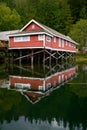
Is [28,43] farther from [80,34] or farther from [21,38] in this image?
[80,34]

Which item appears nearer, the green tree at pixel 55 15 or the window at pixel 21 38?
the window at pixel 21 38

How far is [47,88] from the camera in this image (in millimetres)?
17109

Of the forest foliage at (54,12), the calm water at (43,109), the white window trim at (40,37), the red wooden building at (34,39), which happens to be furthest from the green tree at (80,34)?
the calm water at (43,109)

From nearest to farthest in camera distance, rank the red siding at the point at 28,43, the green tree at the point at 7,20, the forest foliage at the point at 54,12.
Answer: the red siding at the point at 28,43, the green tree at the point at 7,20, the forest foliage at the point at 54,12

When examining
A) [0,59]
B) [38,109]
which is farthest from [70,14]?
[38,109]

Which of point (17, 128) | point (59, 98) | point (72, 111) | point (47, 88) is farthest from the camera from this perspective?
point (47, 88)

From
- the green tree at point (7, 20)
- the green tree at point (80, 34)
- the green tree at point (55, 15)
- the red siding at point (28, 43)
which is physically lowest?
the red siding at point (28, 43)

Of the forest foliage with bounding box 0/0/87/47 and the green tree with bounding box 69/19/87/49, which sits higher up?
the forest foliage with bounding box 0/0/87/47

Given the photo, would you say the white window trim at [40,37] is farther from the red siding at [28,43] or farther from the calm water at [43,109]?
the calm water at [43,109]

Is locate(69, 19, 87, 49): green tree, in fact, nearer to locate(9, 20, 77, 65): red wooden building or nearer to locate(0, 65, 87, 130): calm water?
locate(9, 20, 77, 65): red wooden building

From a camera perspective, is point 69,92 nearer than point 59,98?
No

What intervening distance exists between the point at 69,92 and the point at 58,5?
6462 centimetres

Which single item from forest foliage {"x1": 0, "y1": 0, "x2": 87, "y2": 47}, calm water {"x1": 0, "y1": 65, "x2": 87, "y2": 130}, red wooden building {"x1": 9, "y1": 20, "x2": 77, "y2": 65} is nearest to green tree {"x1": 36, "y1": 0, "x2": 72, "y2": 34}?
forest foliage {"x1": 0, "y1": 0, "x2": 87, "y2": 47}

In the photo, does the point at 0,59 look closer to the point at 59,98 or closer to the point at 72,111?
the point at 59,98
